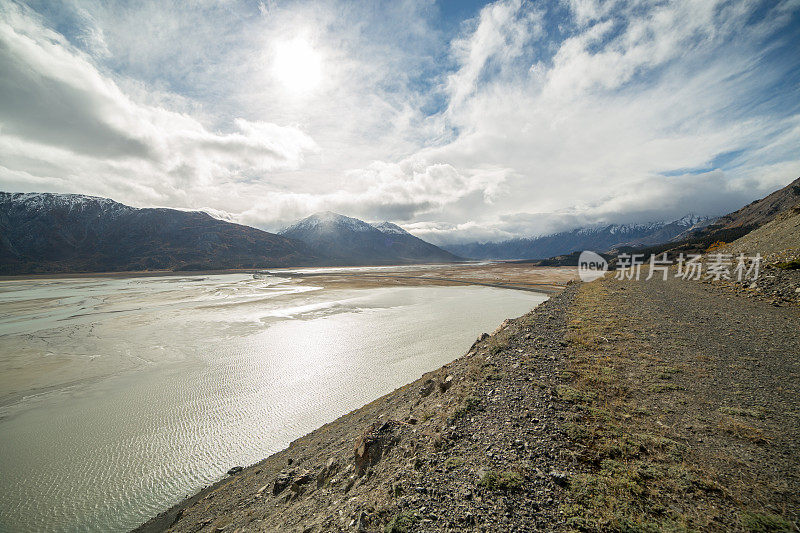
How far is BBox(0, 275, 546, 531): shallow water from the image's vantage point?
456 inches

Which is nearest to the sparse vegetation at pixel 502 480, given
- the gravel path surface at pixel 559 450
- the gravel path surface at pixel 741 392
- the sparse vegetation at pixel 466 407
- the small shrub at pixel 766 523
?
the gravel path surface at pixel 559 450

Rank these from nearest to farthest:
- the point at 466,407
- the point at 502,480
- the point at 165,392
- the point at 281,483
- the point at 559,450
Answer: the point at 502,480, the point at 559,450, the point at 466,407, the point at 281,483, the point at 165,392

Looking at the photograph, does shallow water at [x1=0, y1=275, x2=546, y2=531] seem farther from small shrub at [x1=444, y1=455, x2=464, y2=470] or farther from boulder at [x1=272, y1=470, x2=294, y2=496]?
small shrub at [x1=444, y1=455, x2=464, y2=470]

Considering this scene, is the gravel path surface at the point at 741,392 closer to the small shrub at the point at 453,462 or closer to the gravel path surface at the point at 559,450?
the gravel path surface at the point at 559,450

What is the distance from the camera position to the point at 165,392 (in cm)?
1852

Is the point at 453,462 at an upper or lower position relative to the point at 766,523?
lower

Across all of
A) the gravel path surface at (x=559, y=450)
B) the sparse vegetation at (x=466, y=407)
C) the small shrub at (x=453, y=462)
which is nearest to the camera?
the gravel path surface at (x=559, y=450)

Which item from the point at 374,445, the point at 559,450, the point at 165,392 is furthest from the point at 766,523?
the point at 165,392

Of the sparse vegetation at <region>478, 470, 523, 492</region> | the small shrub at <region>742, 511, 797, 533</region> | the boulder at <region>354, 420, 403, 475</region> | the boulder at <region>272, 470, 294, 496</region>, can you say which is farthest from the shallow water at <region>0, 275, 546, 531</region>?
the small shrub at <region>742, 511, 797, 533</region>

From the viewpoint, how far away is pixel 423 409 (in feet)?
30.5

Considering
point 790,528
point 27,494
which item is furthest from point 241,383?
point 790,528

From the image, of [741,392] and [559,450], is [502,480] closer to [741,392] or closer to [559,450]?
[559,450]

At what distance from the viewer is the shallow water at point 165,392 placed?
1157cm

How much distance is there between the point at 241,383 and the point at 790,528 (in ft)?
75.1
